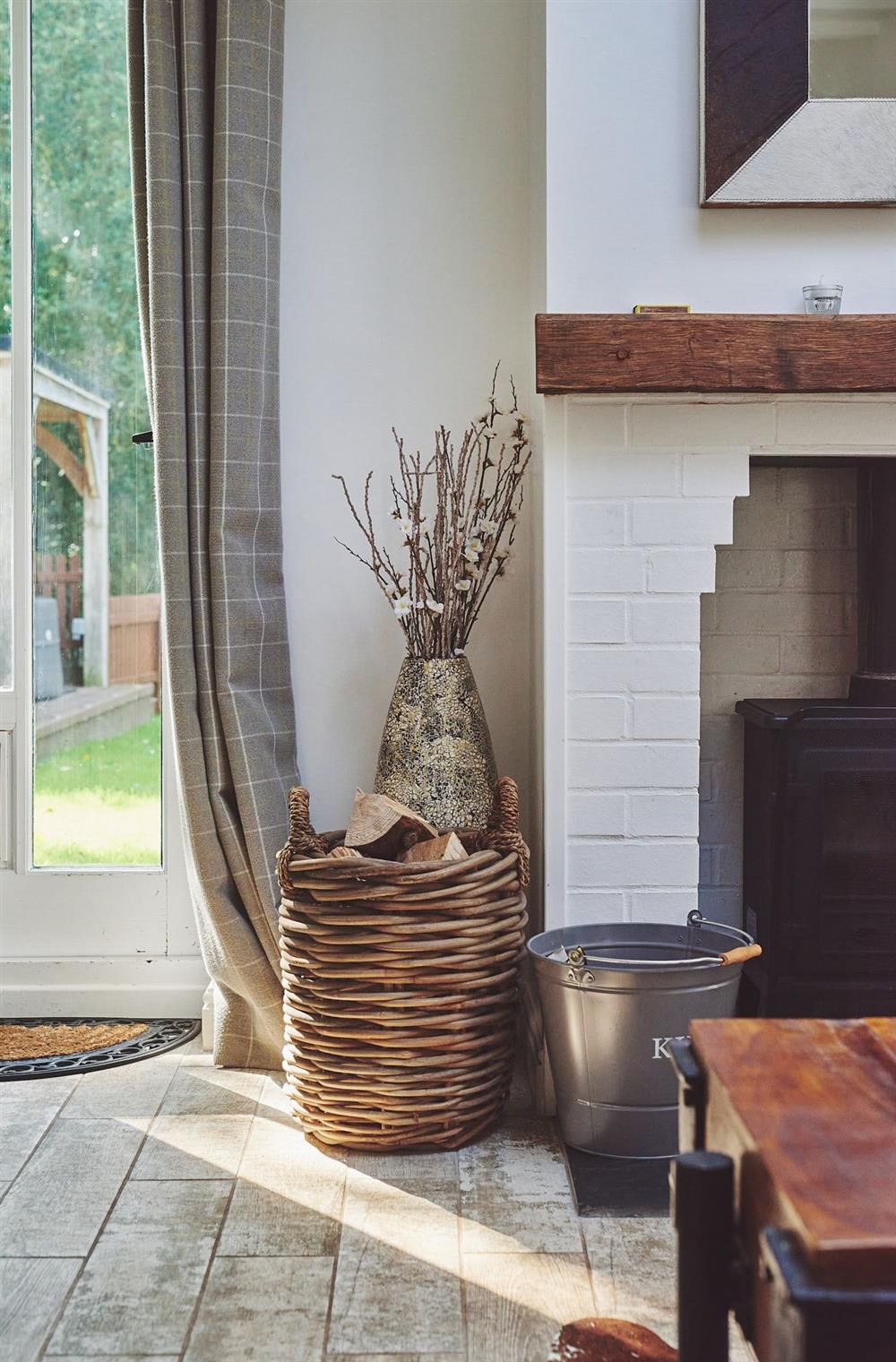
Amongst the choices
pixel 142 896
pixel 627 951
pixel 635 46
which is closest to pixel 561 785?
pixel 627 951

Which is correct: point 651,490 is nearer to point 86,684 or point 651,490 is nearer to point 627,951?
point 627,951

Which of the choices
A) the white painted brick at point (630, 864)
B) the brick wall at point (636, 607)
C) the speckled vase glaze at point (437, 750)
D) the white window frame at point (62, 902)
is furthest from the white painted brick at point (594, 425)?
the white window frame at point (62, 902)

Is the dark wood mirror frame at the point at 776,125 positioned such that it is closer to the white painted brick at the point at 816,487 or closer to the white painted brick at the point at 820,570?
the white painted brick at the point at 816,487

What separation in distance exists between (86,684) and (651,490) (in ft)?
4.37

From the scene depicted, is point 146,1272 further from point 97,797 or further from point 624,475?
point 624,475

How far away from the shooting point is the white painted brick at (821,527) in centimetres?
258

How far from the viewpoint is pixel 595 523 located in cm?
221

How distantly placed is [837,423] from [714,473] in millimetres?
238

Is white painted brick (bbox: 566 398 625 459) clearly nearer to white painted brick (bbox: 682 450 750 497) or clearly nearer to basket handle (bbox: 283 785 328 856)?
white painted brick (bbox: 682 450 750 497)

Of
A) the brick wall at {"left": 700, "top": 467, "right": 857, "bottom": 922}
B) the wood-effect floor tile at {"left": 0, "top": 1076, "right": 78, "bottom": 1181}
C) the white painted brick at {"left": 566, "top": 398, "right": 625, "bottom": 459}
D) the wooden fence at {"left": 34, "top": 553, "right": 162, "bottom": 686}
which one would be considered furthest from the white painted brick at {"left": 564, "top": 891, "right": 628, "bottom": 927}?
the wooden fence at {"left": 34, "top": 553, "right": 162, "bottom": 686}

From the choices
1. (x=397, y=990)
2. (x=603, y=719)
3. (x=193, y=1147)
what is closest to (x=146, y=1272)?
(x=193, y=1147)

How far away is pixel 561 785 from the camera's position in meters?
2.22

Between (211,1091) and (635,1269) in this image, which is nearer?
(635,1269)

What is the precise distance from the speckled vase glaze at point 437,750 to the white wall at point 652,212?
27.7 inches
